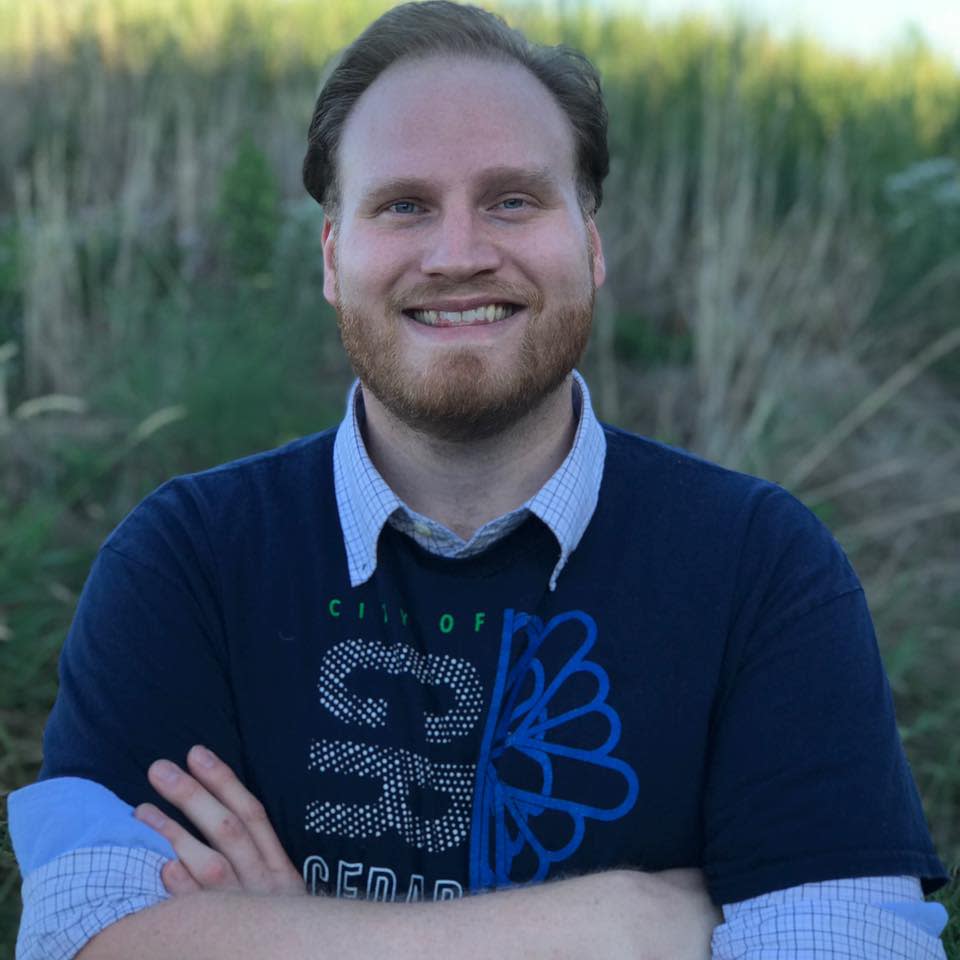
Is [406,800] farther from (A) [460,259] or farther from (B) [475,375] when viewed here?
(A) [460,259]

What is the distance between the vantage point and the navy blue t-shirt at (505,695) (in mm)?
1853

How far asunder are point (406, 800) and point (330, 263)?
3.25ft

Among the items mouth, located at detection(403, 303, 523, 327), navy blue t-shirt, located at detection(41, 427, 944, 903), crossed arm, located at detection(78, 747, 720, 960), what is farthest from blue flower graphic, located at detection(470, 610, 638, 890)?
mouth, located at detection(403, 303, 523, 327)

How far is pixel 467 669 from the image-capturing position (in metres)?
1.93

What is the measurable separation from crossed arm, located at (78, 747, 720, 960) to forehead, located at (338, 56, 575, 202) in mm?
1105

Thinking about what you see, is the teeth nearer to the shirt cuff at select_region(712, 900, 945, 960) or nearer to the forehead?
the forehead

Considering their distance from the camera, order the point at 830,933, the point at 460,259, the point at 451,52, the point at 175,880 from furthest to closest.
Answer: the point at 451,52 < the point at 460,259 < the point at 175,880 < the point at 830,933

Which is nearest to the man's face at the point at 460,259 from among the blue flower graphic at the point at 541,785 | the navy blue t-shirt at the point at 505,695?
the navy blue t-shirt at the point at 505,695

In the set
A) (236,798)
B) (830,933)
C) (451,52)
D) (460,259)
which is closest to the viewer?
(830,933)

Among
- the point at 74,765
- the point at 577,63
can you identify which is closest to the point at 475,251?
the point at 577,63

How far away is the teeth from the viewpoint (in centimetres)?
207

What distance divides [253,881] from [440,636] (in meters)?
0.45

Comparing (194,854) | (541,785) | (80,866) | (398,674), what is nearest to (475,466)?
(398,674)

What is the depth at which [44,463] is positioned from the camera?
181 inches
